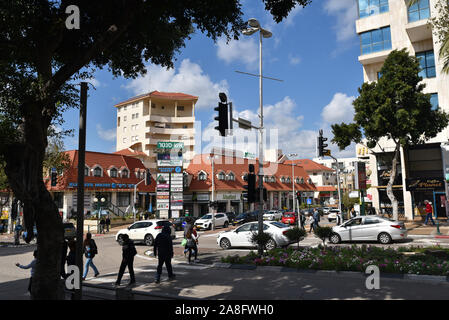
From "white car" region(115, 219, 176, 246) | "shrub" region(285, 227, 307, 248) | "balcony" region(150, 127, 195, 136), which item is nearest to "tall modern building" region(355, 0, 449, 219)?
"shrub" region(285, 227, 307, 248)

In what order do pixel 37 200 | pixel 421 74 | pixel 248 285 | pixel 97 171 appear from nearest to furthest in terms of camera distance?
1. pixel 37 200
2. pixel 248 285
3. pixel 421 74
4. pixel 97 171

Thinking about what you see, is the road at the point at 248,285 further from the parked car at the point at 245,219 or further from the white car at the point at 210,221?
the parked car at the point at 245,219

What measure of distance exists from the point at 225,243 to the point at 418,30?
2585 cm

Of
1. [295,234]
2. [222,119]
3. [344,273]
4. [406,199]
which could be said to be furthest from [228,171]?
[344,273]

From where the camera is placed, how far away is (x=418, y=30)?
28516 millimetres

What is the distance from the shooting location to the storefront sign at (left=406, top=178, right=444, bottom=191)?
28281 millimetres

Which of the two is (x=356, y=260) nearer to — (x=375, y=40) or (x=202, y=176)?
(x=375, y=40)

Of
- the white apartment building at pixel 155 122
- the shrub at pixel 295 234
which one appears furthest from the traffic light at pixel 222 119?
the white apartment building at pixel 155 122

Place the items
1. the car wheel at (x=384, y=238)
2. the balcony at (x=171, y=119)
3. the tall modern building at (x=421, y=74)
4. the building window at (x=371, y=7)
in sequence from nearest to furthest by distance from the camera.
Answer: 1. the car wheel at (x=384, y=238)
2. the tall modern building at (x=421, y=74)
3. the building window at (x=371, y=7)
4. the balcony at (x=171, y=119)

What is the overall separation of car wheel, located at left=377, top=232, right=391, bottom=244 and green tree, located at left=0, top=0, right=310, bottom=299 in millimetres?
13302

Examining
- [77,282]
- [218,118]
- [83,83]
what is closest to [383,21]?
[218,118]

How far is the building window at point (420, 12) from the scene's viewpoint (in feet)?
92.2

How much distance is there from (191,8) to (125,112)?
205 feet
